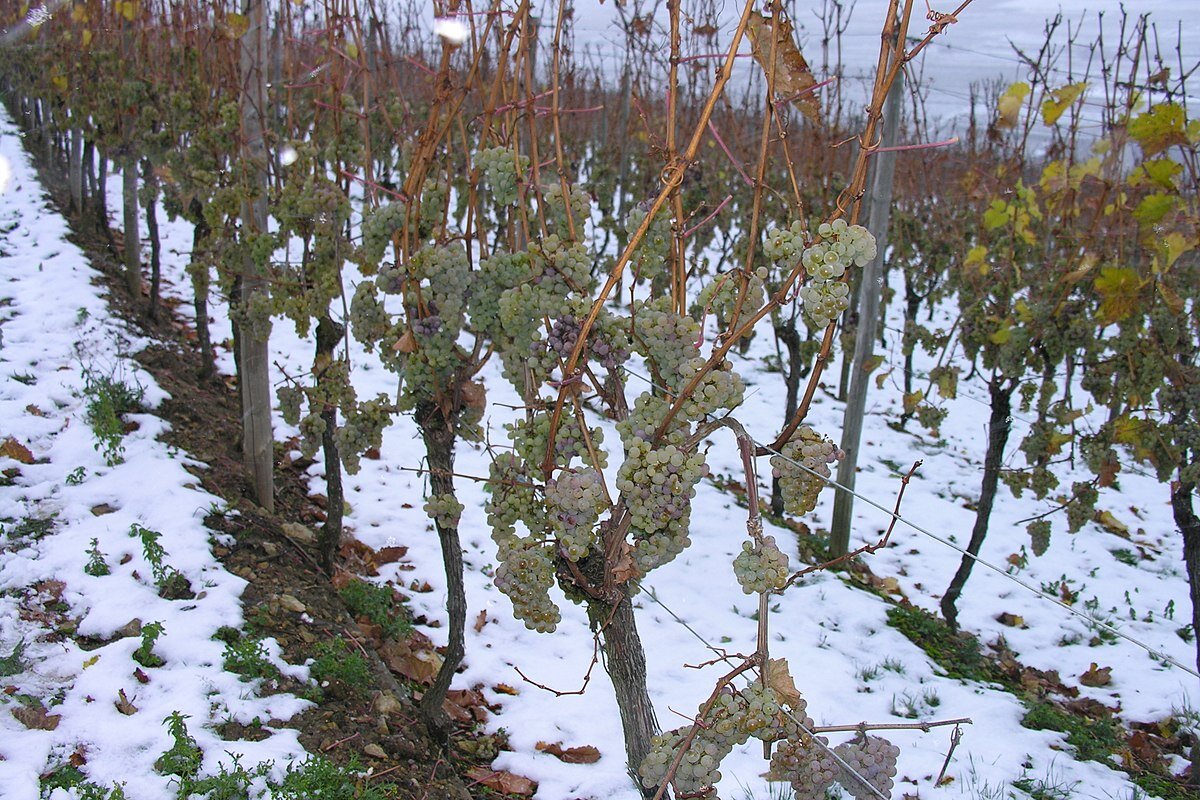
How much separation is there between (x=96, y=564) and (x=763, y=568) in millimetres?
2760

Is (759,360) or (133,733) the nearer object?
(133,733)

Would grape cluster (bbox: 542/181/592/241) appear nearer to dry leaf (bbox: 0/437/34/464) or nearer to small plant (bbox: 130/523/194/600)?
small plant (bbox: 130/523/194/600)

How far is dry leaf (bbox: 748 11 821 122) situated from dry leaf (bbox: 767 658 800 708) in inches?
35.6

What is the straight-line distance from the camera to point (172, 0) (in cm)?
571

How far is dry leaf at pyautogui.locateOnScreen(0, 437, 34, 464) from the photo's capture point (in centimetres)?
367

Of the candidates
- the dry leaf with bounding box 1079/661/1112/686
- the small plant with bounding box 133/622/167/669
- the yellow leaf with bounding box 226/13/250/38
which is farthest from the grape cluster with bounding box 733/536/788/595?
the dry leaf with bounding box 1079/661/1112/686

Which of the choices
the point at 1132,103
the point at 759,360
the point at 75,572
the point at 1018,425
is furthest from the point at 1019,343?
the point at 1018,425

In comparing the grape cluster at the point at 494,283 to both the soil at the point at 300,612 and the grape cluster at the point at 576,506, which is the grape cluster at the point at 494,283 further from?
the soil at the point at 300,612

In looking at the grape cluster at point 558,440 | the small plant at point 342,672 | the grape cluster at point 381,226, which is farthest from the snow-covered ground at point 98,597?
the grape cluster at point 381,226

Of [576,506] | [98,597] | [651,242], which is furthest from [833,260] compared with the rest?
[98,597]

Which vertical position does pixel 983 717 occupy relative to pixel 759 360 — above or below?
below

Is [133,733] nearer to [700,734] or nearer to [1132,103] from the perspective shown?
[700,734]

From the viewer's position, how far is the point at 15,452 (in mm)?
3680

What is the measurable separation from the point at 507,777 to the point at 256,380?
214 centimetres
